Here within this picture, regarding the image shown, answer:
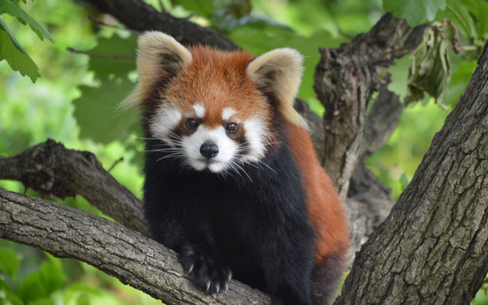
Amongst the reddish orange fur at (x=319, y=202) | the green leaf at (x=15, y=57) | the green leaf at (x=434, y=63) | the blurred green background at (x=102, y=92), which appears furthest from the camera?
the blurred green background at (x=102, y=92)

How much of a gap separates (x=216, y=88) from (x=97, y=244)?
3.00 feet

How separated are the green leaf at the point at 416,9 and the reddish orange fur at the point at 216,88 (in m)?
0.78

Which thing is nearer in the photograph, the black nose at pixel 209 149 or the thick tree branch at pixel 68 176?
the black nose at pixel 209 149

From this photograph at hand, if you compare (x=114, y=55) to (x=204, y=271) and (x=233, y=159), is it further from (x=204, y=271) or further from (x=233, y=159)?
(x=204, y=271)

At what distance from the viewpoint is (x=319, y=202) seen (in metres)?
2.49

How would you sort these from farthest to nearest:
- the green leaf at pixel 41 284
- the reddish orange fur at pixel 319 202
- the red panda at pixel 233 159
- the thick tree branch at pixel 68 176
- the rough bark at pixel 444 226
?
the thick tree branch at pixel 68 176
the green leaf at pixel 41 284
the reddish orange fur at pixel 319 202
the red panda at pixel 233 159
the rough bark at pixel 444 226

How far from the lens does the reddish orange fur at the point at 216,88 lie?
2195mm

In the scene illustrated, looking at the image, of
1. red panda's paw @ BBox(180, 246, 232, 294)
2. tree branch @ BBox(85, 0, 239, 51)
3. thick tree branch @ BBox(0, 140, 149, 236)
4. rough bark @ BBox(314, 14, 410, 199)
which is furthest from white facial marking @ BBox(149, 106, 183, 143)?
tree branch @ BBox(85, 0, 239, 51)

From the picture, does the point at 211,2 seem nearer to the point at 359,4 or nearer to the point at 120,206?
the point at 120,206

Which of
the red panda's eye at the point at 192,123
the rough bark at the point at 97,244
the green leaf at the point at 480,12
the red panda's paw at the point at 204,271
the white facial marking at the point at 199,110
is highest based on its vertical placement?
the green leaf at the point at 480,12

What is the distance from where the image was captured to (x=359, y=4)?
6293mm

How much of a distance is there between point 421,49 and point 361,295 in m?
1.50

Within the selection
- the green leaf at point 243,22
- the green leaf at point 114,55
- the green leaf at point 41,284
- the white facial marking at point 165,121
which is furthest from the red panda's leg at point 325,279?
the green leaf at point 114,55

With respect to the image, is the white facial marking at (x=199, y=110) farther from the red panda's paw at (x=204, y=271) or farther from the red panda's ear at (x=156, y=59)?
the red panda's paw at (x=204, y=271)
